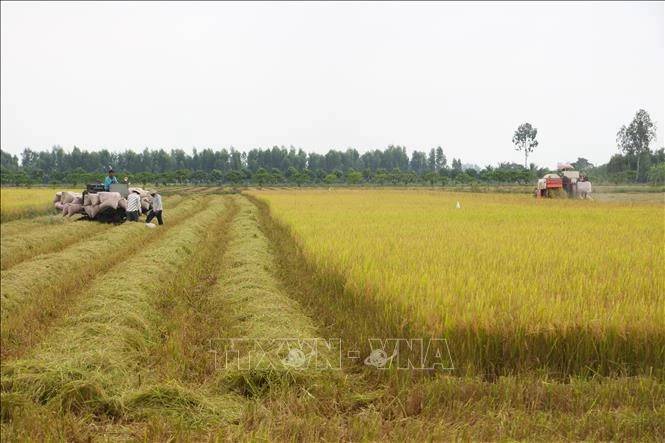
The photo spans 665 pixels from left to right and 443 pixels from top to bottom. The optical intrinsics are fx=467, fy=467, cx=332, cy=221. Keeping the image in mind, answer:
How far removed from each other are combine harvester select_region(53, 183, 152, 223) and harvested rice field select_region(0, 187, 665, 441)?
830 cm

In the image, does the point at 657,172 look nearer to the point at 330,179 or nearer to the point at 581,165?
the point at 581,165

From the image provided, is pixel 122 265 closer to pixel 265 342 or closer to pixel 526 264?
pixel 265 342

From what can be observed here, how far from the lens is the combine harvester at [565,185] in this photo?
2569 centimetres

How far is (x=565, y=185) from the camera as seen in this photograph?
2705 cm

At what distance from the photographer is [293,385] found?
11.7ft

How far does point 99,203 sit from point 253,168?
3821 inches

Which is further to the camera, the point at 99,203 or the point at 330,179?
the point at 330,179

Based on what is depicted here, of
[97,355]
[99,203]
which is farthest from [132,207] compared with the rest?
[97,355]

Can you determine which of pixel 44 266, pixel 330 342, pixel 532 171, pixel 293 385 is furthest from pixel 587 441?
pixel 532 171

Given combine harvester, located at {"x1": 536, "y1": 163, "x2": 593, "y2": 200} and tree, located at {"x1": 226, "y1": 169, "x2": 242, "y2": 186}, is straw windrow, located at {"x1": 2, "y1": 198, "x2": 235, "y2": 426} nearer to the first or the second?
combine harvester, located at {"x1": 536, "y1": 163, "x2": 593, "y2": 200}

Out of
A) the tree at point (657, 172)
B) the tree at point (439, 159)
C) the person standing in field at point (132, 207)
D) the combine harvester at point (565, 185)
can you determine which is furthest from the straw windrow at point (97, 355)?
the tree at point (439, 159)

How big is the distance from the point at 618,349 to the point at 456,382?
1.41m

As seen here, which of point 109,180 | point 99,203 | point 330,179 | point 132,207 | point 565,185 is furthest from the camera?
point 330,179

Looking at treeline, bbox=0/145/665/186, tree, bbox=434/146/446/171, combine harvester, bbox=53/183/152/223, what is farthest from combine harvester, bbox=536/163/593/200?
tree, bbox=434/146/446/171
